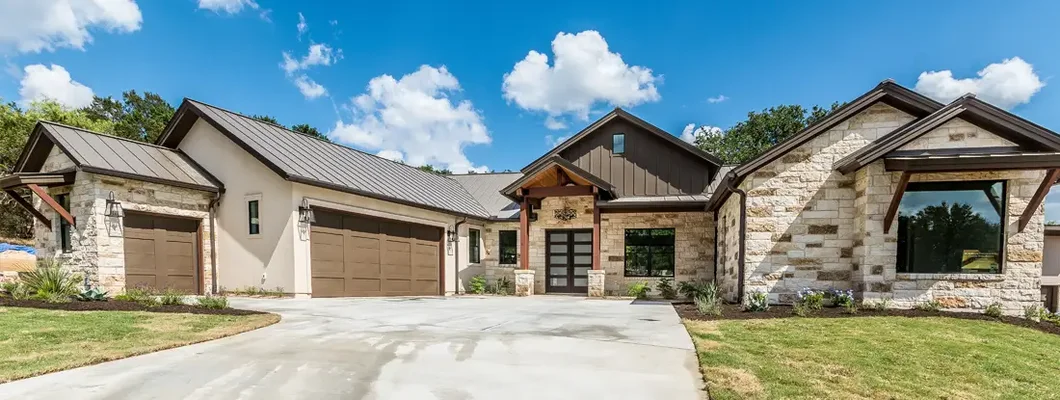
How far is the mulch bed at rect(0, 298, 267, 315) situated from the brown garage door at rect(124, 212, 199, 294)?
2303mm

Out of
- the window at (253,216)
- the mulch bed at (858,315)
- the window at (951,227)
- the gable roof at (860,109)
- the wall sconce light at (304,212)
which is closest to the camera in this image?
the mulch bed at (858,315)

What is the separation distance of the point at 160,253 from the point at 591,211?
458 inches

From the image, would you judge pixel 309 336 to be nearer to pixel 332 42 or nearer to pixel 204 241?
pixel 204 241

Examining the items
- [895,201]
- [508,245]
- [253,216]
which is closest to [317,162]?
[253,216]

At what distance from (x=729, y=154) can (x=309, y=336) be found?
35435mm

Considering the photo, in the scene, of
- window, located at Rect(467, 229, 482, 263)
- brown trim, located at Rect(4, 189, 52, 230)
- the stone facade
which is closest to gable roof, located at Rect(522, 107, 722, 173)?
window, located at Rect(467, 229, 482, 263)

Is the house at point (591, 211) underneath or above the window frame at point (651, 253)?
above

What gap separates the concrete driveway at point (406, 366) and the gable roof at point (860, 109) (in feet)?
14.1

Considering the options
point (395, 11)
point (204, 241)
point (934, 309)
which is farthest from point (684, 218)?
point (204, 241)

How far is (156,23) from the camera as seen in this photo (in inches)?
600

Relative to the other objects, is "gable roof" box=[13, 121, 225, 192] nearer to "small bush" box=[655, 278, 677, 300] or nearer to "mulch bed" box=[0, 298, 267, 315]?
"mulch bed" box=[0, 298, 267, 315]

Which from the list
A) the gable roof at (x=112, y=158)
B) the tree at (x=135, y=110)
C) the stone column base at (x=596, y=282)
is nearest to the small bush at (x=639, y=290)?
the stone column base at (x=596, y=282)

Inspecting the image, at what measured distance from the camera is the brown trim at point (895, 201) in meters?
8.08

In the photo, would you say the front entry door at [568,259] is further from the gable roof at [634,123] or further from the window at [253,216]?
the window at [253,216]
